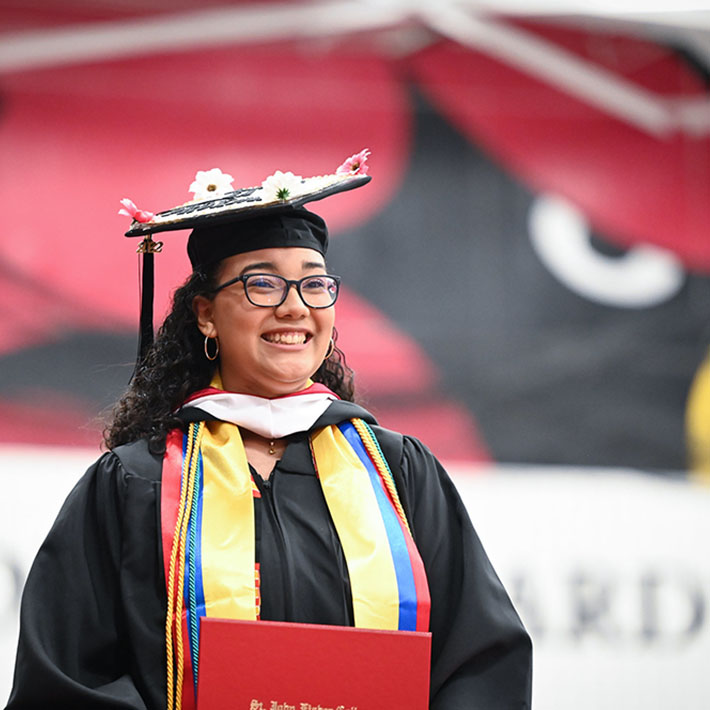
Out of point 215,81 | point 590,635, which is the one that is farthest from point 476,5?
point 590,635

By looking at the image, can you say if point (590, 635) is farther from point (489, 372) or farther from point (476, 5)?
point (476, 5)

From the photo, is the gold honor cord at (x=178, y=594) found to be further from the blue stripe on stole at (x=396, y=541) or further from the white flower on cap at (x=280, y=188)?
the white flower on cap at (x=280, y=188)

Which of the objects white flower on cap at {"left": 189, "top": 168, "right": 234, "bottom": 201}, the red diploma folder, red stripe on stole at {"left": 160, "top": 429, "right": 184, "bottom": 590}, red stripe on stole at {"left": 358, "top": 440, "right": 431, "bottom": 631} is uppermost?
white flower on cap at {"left": 189, "top": 168, "right": 234, "bottom": 201}

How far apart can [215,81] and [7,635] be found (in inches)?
103

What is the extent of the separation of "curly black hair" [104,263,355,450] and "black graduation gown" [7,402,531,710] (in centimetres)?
7

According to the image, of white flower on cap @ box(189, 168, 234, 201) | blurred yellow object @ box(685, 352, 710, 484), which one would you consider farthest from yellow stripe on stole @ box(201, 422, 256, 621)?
blurred yellow object @ box(685, 352, 710, 484)

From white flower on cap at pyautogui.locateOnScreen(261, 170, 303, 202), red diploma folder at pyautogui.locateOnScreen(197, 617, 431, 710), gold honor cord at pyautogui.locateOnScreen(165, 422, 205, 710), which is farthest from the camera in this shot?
white flower on cap at pyautogui.locateOnScreen(261, 170, 303, 202)

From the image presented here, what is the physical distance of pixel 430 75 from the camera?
18.2 feet

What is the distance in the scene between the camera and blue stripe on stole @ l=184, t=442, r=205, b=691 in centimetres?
199

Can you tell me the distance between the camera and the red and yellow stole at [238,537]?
2008 millimetres

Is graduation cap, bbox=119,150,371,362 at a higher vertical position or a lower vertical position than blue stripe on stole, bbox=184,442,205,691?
higher

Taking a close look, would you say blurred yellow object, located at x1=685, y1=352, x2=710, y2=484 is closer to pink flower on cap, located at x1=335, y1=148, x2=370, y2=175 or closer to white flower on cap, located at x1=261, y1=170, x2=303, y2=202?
pink flower on cap, located at x1=335, y1=148, x2=370, y2=175

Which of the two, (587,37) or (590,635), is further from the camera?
(587,37)

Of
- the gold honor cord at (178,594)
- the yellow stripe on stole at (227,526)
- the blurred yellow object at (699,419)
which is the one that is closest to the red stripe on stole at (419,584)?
the yellow stripe on stole at (227,526)
